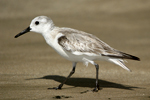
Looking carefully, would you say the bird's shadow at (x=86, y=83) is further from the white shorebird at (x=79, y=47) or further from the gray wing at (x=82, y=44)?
the gray wing at (x=82, y=44)

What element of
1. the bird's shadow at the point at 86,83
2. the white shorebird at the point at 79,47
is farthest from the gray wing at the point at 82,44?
A: the bird's shadow at the point at 86,83

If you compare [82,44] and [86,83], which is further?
[86,83]

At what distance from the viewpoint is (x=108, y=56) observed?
638cm

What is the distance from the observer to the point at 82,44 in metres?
6.48

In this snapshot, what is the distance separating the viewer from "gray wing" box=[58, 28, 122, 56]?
6.39 meters

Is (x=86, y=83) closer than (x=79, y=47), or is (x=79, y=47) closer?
(x=79, y=47)

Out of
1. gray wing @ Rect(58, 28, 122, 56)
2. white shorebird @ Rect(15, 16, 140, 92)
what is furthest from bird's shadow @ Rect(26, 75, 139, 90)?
gray wing @ Rect(58, 28, 122, 56)

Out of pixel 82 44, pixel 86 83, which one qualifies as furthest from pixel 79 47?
pixel 86 83

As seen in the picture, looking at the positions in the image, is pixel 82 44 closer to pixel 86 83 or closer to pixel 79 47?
pixel 79 47

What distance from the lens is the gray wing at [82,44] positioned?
639cm

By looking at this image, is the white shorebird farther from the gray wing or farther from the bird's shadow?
the bird's shadow

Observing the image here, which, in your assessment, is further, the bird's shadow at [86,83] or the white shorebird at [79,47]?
the bird's shadow at [86,83]

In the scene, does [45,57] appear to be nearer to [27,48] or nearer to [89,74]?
[27,48]

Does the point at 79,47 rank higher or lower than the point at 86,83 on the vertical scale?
higher
